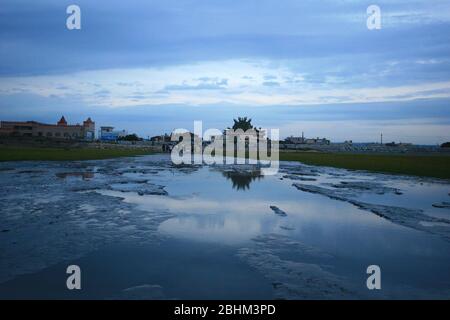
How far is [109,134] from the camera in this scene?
121938 mm

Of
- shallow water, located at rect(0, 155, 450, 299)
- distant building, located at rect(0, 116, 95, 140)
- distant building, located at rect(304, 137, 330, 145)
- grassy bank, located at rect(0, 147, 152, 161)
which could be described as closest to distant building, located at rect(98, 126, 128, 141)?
distant building, located at rect(0, 116, 95, 140)

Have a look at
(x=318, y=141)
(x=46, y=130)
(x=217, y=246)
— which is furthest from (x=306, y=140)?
(x=217, y=246)

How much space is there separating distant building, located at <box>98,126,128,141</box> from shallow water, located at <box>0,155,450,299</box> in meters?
107

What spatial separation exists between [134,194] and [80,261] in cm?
962

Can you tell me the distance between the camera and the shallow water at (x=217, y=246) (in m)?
6.35

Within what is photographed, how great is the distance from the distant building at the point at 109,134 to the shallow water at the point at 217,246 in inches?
4221

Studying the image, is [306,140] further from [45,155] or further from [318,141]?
[45,155]

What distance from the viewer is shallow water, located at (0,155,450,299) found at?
635 cm

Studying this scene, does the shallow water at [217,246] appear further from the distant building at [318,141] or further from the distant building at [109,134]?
the distant building at [318,141]

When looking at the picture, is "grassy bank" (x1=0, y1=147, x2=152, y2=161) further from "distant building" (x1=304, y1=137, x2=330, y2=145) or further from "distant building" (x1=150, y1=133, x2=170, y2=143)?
"distant building" (x1=304, y1=137, x2=330, y2=145)

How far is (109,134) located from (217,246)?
119 meters

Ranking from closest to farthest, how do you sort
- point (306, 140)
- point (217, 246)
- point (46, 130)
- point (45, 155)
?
→ point (217, 246), point (45, 155), point (46, 130), point (306, 140)
